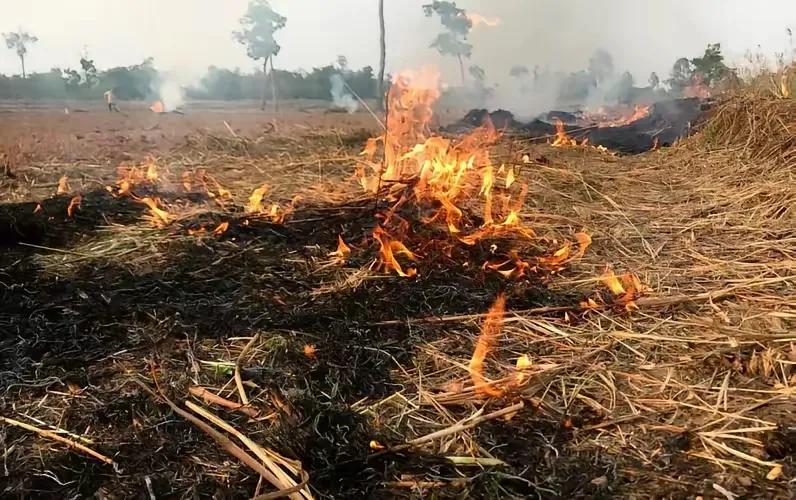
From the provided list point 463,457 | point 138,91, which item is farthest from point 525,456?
point 138,91

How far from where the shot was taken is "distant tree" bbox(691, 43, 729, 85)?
31.2 ft

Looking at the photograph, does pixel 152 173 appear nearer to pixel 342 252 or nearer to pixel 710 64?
pixel 342 252

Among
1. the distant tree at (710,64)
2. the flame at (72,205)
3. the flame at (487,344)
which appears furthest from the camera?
the distant tree at (710,64)

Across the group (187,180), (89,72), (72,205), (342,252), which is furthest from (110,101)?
(342,252)

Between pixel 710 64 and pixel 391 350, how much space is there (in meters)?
10.2

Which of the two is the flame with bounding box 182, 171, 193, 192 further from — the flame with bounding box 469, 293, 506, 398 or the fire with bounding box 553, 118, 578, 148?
the fire with bounding box 553, 118, 578, 148

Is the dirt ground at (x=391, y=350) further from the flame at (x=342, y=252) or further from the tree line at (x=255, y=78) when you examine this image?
the tree line at (x=255, y=78)

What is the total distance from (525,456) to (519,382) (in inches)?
14.9

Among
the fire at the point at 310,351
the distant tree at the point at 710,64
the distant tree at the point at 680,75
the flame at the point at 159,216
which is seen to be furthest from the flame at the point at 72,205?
the distant tree at the point at 680,75

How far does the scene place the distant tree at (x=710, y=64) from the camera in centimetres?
952

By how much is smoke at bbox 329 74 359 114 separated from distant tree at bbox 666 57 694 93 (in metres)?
6.46

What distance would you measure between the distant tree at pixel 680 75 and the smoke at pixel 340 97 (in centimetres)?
646

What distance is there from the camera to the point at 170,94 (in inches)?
279

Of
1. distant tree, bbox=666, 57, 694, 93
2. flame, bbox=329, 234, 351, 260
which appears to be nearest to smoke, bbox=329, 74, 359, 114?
flame, bbox=329, 234, 351, 260
